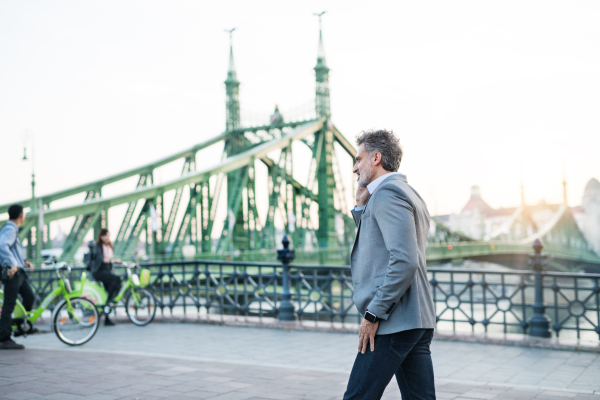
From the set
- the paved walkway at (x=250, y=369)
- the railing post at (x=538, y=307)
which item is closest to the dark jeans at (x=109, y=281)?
the paved walkway at (x=250, y=369)

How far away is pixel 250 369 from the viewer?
5.39 meters

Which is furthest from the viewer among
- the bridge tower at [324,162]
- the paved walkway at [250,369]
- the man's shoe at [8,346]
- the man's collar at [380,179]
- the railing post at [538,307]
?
the bridge tower at [324,162]

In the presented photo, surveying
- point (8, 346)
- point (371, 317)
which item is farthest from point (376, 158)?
point (8, 346)

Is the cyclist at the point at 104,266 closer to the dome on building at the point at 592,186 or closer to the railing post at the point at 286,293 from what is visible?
the railing post at the point at 286,293

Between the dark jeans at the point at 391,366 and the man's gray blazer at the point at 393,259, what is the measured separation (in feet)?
0.19

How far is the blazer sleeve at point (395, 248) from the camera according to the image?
2377 millimetres

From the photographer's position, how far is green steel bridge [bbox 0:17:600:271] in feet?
58.1

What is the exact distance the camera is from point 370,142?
2.65 m

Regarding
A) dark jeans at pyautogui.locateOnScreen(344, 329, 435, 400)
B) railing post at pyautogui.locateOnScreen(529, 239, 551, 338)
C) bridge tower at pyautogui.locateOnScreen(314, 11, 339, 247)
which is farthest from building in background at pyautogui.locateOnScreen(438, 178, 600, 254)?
dark jeans at pyautogui.locateOnScreen(344, 329, 435, 400)

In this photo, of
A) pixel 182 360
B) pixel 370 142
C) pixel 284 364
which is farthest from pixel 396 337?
pixel 182 360

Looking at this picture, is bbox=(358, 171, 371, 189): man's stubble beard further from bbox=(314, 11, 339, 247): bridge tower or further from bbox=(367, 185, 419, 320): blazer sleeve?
bbox=(314, 11, 339, 247): bridge tower

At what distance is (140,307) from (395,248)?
7302 millimetres

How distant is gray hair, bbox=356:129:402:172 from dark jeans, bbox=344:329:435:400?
74 cm

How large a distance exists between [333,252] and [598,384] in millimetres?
25213
